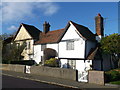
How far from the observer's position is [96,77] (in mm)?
14664

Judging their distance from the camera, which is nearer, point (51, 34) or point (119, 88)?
point (119, 88)

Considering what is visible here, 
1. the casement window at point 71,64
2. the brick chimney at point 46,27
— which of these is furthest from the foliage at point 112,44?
the brick chimney at point 46,27

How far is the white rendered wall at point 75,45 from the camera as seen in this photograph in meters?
23.2

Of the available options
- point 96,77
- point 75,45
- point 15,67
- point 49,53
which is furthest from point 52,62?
point 96,77

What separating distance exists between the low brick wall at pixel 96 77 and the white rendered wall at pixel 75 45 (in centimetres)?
804

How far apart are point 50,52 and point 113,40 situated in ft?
38.9

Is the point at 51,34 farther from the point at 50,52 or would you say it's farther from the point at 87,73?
the point at 87,73

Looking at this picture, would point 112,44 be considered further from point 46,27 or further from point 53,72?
point 46,27

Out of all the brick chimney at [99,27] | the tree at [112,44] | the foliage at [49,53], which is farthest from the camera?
the foliage at [49,53]

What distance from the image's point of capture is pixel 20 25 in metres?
35.5

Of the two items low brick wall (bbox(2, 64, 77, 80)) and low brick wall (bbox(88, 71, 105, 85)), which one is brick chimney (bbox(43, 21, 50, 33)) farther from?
low brick wall (bbox(88, 71, 105, 85))

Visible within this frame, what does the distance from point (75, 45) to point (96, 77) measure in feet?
32.0

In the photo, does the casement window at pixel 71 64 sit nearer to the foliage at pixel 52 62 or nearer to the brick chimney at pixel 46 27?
the foliage at pixel 52 62

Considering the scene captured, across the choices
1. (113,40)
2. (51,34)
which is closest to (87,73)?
(113,40)
